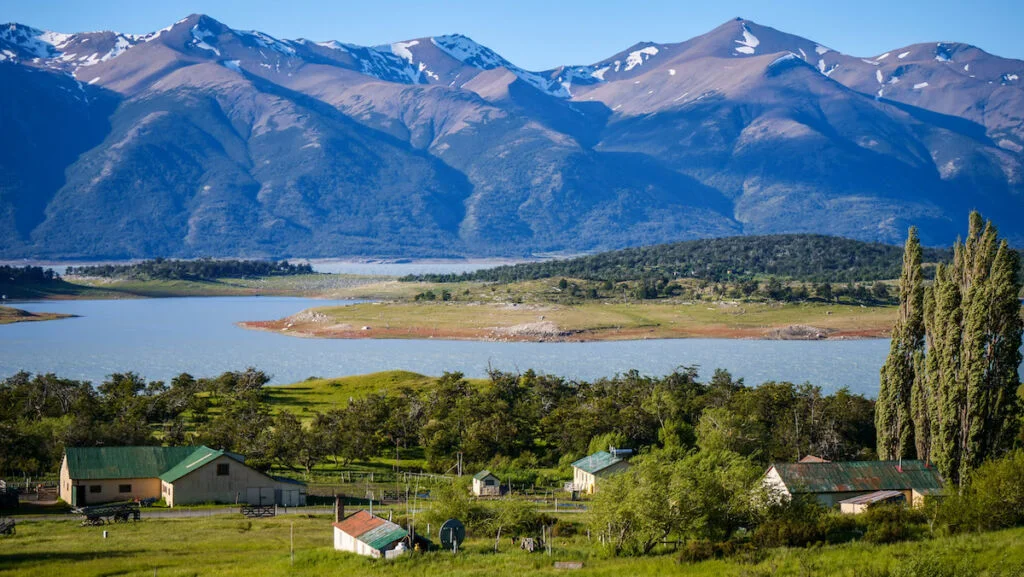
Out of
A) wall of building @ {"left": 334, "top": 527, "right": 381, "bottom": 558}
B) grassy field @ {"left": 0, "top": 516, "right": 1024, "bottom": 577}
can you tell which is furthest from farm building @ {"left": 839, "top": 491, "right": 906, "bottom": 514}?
wall of building @ {"left": 334, "top": 527, "right": 381, "bottom": 558}

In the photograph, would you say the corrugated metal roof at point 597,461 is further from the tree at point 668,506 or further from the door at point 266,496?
the door at point 266,496

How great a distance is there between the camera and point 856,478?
4462 cm

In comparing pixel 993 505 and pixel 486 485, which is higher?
pixel 993 505

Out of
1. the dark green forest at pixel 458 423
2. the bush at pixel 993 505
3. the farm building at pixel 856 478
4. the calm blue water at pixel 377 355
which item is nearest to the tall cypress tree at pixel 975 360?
the farm building at pixel 856 478

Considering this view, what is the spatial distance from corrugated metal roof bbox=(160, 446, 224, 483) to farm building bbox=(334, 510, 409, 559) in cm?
1258

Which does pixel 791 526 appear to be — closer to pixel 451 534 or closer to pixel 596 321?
pixel 451 534

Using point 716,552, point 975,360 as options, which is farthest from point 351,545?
point 975,360

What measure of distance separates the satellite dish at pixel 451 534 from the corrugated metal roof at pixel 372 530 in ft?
5.87

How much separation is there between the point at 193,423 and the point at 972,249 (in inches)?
1739

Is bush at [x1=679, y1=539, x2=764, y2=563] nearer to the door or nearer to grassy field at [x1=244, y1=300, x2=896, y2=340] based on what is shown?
the door

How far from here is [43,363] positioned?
104375mm

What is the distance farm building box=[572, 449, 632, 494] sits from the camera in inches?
2041

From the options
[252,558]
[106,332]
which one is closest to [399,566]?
[252,558]

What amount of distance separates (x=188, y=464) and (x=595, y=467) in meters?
18.5
